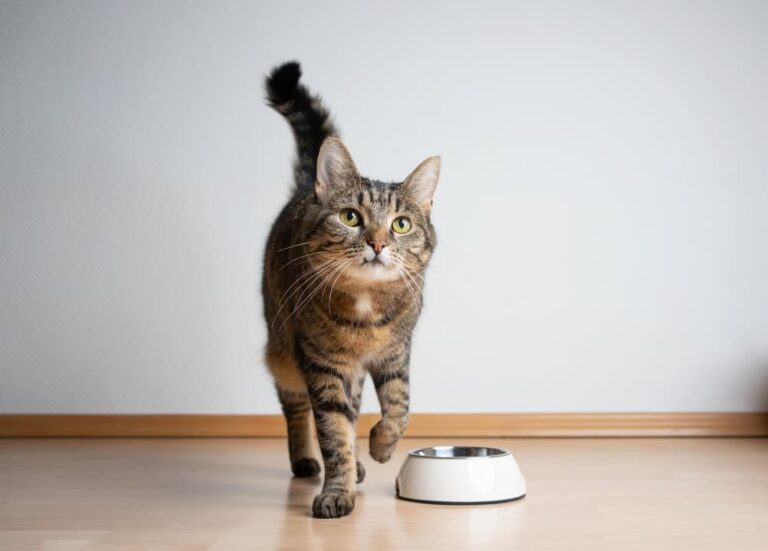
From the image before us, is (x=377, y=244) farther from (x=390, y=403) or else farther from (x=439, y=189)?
(x=439, y=189)

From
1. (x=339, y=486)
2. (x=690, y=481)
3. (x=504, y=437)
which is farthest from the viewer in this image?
(x=504, y=437)

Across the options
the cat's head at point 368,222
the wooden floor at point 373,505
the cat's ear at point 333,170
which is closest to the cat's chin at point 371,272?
the cat's head at point 368,222

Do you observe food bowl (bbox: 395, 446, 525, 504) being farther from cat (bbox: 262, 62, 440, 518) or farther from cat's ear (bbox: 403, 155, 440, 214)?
cat's ear (bbox: 403, 155, 440, 214)

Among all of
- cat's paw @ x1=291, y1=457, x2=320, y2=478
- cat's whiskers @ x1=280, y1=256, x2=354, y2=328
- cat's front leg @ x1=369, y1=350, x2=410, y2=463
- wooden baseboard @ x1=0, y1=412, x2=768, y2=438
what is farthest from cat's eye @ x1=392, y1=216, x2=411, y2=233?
wooden baseboard @ x1=0, y1=412, x2=768, y2=438

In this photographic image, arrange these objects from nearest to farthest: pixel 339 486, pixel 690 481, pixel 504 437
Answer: pixel 339 486 < pixel 690 481 < pixel 504 437

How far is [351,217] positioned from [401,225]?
0.10m

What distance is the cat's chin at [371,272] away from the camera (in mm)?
1611

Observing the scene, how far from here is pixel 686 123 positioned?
2.79m

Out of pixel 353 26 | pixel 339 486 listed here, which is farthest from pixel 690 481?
pixel 353 26

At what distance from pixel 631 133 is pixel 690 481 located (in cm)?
125

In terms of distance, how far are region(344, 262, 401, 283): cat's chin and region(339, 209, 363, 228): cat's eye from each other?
0.09m

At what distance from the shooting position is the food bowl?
1.67 meters

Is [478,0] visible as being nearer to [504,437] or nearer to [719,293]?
[719,293]

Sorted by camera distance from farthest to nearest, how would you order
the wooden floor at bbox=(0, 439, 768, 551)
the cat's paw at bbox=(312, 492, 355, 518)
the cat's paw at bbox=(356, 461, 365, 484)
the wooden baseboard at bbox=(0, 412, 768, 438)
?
the wooden baseboard at bbox=(0, 412, 768, 438), the cat's paw at bbox=(356, 461, 365, 484), the cat's paw at bbox=(312, 492, 355, 518), the wooden floor at bbox=(0, 439, 768, 551)
